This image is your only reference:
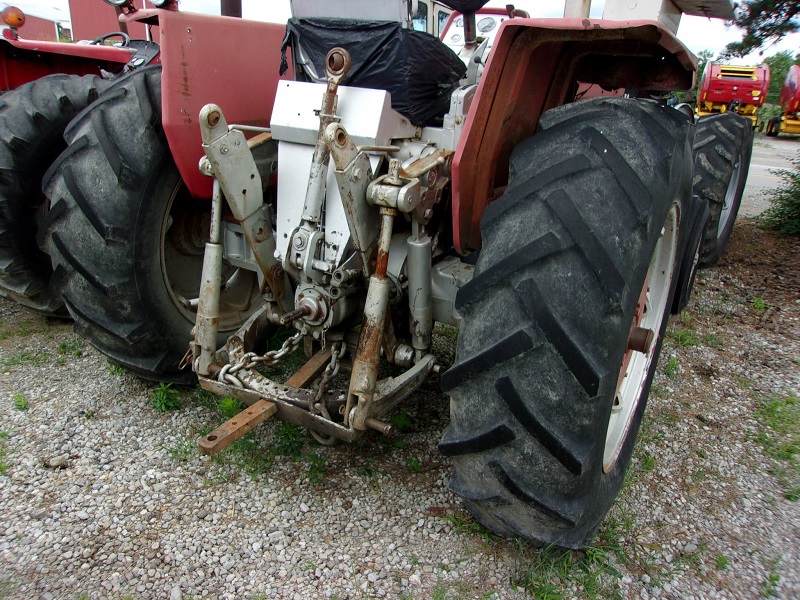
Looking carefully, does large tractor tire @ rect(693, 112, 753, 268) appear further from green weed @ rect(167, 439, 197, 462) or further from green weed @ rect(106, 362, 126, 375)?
green weed @ rect(106, 362, 126, 375)

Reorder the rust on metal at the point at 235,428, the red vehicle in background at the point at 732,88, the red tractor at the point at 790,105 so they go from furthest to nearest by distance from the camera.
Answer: the red vehicle in background at the point at 732,88
the red tractor at the point at 790,105
the rust on metal at the point at 235,428

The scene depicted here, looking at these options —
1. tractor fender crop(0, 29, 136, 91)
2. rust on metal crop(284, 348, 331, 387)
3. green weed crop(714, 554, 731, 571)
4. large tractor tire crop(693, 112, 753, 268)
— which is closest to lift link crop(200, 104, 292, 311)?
rust on metal crop(284, 348, 331, 387)

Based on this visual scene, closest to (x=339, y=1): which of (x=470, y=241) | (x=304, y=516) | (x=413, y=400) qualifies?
(x=470, y=241)

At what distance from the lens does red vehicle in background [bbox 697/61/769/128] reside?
15695 mm

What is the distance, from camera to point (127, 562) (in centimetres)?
193

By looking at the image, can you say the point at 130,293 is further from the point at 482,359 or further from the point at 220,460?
the point at 482,359

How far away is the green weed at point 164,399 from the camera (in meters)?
2.73

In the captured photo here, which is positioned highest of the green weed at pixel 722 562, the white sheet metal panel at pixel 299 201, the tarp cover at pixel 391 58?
the tarp cover at pixel 391 58

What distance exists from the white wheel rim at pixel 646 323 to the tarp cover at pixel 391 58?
98 cm

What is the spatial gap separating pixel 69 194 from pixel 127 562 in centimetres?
136

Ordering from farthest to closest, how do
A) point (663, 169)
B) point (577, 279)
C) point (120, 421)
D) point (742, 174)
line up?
point (742, 174)
point (120, 421)
point (663, 169)
point (577, 279)

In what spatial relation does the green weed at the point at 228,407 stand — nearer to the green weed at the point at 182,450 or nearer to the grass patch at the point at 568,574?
the green weed at the point at 182,450

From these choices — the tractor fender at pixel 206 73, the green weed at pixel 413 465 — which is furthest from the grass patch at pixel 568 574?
the tractor fender at pixel 206 73

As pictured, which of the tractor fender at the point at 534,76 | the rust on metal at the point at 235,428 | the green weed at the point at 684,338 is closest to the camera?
the tractor fender at the point at 534,76
